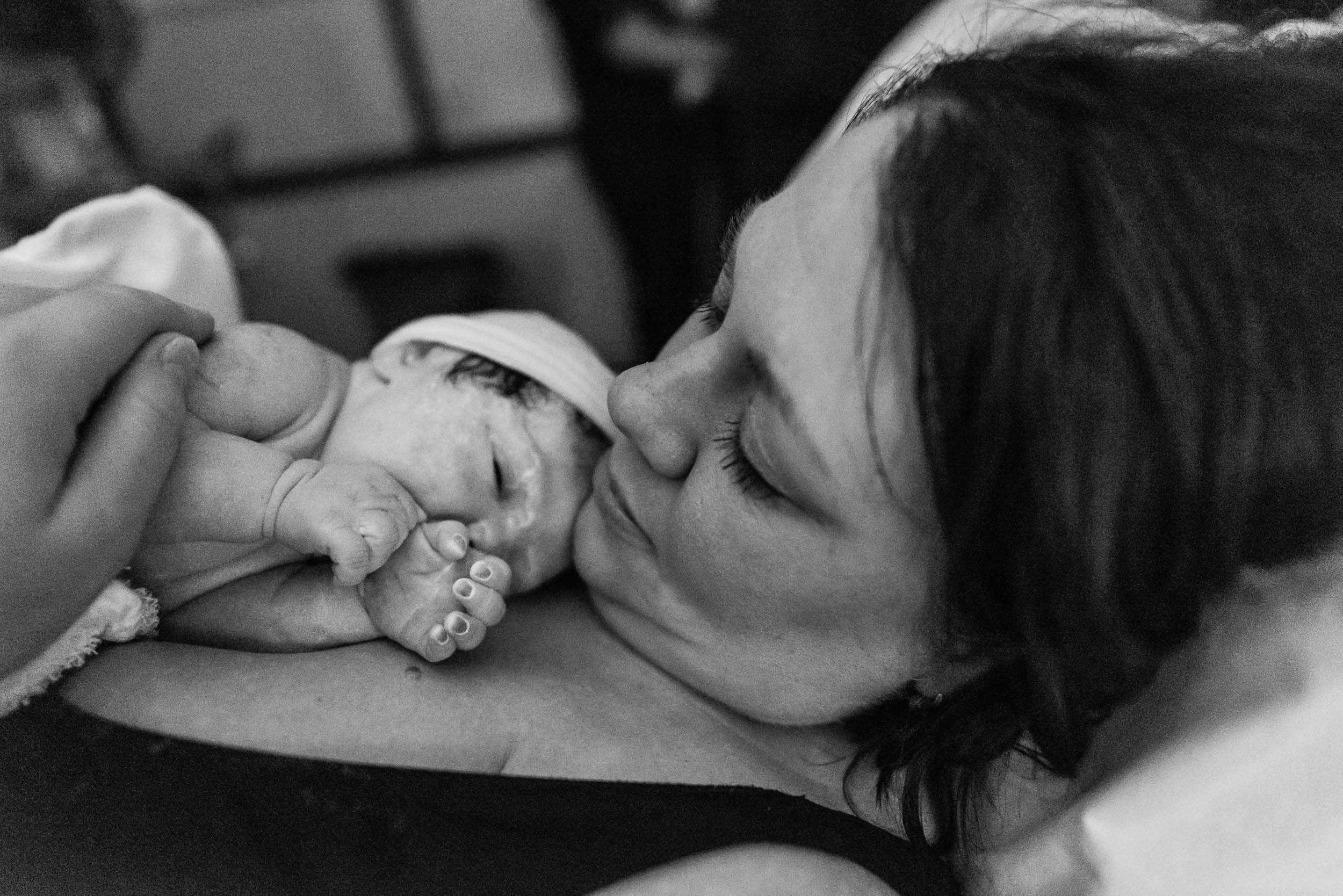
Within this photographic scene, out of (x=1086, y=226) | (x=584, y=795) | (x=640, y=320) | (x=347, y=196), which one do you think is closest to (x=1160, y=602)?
(x=1086, y=226)

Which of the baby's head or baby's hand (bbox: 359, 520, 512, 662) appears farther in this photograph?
the baby's head

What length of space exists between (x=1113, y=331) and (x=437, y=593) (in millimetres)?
687

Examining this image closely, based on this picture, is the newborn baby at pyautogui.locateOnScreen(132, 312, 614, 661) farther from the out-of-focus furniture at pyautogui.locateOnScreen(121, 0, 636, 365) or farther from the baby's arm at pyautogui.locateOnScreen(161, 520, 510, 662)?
the out-of-focus furniture at pyautogui.locateOnScreen(121, 0, 636, 365)

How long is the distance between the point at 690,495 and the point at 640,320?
1.49 meters

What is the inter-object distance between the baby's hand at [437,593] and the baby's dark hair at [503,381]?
0.71 feet

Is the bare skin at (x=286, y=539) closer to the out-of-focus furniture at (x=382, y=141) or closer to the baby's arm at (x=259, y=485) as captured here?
the baby's arm at (x=259, y=485)

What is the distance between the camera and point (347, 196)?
7.84 ft

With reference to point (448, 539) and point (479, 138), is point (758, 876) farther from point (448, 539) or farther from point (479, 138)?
point (479, 138)

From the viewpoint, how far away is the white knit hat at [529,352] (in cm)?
117

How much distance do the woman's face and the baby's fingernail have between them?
43cm

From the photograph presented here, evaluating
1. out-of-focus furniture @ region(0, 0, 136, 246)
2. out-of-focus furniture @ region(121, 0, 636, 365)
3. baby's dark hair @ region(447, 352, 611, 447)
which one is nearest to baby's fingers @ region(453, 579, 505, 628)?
baby's dark hair @ region(447, 352, 611, 447)

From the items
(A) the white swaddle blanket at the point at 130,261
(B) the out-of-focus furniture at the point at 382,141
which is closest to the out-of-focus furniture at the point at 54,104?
(B) the out-of-focus furniture at the point at 382,141

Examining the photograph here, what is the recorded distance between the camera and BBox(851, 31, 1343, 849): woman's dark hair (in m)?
0.77

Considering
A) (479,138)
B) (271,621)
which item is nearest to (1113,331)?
(271,621)
